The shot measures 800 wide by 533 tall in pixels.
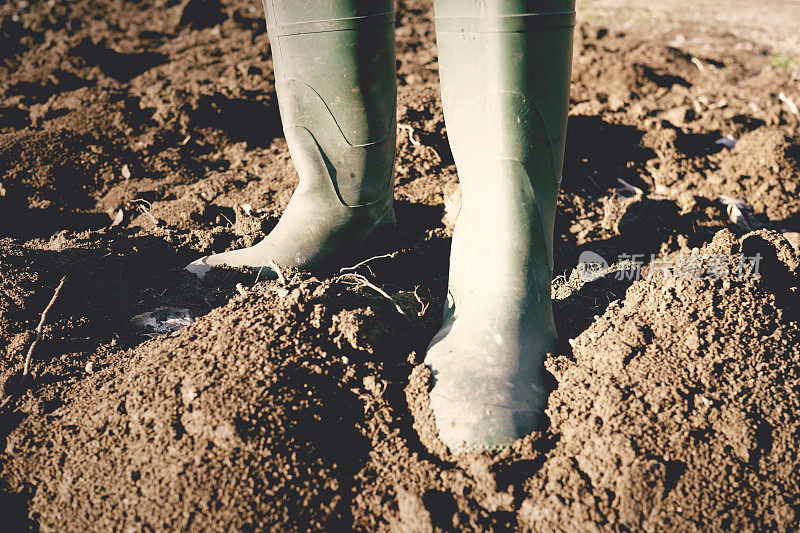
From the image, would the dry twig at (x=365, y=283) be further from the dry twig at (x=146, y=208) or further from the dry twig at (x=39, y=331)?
Answer: the dry twig at (x=146, y=208)

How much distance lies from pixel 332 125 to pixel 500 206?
54cm

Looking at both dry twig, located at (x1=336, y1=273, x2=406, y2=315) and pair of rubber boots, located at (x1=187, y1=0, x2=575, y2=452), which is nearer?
pair of rubber boots, located at (x1=187, y1=0, x2=575, y2=452)

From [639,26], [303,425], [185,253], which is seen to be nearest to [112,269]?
[185,253]

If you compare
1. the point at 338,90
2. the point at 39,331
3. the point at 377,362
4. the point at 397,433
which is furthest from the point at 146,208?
the point at 397,433

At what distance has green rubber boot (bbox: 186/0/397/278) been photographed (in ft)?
4.65

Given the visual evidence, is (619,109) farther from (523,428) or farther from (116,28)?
(116,28)

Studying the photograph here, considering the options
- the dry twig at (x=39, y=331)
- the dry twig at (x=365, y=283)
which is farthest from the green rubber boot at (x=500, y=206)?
the dry twig at (x=39, y=331)

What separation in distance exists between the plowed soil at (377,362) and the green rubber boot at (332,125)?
0.11 metres

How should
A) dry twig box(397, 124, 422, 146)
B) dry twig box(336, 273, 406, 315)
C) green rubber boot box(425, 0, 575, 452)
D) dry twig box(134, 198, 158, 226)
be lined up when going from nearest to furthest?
green rubber boot box(425, 0, 575, 452)
dry twig box(336, 273, 406, 315)
dry twig box(134, 198, 158, 226)
dry twig box(397, 124, 422, 146)

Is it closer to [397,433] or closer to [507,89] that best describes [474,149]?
[507,89]

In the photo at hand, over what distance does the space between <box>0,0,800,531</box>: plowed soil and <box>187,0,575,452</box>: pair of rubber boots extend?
8 centimetres

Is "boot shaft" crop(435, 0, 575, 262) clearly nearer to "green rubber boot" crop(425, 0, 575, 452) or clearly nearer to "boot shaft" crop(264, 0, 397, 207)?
"green rubber boot" crop(425, 0, 575, 452)

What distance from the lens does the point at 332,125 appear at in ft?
5.04

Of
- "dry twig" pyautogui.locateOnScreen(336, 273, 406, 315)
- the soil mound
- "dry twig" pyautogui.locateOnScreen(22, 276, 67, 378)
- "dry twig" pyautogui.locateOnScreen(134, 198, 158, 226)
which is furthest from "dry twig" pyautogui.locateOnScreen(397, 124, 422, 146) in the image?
"dry twig" pyautogui.locateOnScreen(22, 276, 67, 378)
